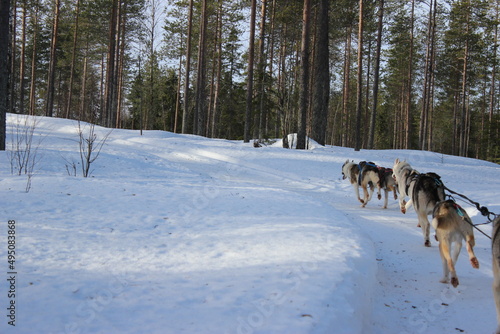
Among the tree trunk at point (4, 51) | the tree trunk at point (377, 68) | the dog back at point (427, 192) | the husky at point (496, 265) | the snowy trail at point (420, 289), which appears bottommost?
the snowy trail at point (420, 289)

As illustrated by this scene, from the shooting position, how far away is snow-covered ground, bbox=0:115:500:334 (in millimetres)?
2400

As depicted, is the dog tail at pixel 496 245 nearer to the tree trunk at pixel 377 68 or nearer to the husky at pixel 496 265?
the husky at pixel 496 265

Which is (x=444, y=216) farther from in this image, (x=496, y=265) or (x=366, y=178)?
(x=366, y=178)

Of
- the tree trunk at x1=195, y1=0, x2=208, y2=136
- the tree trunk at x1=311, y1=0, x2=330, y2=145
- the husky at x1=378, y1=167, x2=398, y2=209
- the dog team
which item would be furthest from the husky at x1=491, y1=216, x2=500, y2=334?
the tree trunk at x1=195, y1=0, x2=208, y2=136

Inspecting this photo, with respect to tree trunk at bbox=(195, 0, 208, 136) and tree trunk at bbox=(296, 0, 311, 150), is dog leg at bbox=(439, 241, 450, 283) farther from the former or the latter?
tree trunk at bbox=(195, 0, 208, 136)

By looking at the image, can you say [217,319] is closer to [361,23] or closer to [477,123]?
[361,23]

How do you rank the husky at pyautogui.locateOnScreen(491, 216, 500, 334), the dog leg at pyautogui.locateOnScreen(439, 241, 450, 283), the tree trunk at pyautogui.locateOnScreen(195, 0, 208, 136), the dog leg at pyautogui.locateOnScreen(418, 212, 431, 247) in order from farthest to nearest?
1. the tree trunk at pyautogui.locateOnScreen(195, 0, 208, 136)
2. the dog leg at pyautogui.locateOnScreen(418, 212, 431, 247)
3. the dog leg at pyautogui.locateOnScreen(439, 241, 450, 283)
4. the husky at pyautogui.locateOnScreen(491, 216, 500, 334)

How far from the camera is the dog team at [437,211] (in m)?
3.43

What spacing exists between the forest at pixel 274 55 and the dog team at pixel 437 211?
8.17 metres

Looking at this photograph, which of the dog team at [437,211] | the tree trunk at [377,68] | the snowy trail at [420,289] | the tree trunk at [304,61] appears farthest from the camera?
the tree trunk at [377,68]

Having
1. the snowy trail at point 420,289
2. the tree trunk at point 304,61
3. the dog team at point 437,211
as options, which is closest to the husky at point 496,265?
the dog team at point 437,211

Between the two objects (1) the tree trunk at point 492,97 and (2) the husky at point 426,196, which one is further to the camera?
(1) the tree trunk at point 492,97

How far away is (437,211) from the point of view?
158 inches

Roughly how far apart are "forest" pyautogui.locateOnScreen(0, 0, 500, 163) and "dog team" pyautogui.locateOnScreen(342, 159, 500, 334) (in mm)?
8174
